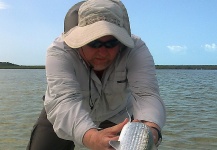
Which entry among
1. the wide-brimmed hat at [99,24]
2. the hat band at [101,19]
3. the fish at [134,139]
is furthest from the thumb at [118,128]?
the hat band at [101,19]

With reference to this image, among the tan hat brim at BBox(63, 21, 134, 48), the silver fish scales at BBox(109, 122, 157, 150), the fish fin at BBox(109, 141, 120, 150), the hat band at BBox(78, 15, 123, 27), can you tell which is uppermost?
the hat band at BBox(78, 15, 123, 27)

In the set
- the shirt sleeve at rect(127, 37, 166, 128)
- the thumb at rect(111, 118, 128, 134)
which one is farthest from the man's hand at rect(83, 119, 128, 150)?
the shirt sleeve at rect(127, 37, 166, 128)

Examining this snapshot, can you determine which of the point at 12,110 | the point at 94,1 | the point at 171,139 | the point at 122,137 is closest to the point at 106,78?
the point at 94,1

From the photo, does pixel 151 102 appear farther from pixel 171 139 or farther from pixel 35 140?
pixel 171 139

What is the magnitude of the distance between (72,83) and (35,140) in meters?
1.43

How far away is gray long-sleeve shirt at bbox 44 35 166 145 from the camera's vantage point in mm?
3033

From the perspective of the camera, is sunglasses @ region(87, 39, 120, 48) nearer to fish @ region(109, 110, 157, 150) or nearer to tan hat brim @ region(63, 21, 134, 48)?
tan hat brim @ region(63, 21, 134, 48)

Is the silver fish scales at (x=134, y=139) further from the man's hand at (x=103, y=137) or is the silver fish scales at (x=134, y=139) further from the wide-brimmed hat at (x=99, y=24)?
the wide-brimmed hat at (x=99, y=24)

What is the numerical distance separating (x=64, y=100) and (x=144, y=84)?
0.81m

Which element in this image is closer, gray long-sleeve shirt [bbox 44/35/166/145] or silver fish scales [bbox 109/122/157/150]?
silver fish scales [bbox 109/122/157/150]

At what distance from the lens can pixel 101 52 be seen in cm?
324

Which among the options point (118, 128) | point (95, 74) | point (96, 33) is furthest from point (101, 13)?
point (118, 128)

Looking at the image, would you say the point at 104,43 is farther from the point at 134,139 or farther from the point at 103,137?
the point at 134,139

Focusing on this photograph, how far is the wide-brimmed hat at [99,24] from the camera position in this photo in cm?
307
